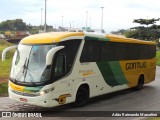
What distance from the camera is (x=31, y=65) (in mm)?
11781

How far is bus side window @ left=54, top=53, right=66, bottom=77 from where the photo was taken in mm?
11844

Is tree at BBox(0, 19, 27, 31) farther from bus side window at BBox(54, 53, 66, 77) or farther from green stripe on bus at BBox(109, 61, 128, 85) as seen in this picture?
bus side window at BBox(54, 53, 66, 77)

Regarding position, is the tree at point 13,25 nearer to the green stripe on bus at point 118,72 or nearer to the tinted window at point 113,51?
the tinted window at point 113,51

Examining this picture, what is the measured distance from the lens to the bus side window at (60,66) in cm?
1184

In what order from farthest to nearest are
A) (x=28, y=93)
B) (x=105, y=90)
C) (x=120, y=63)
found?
(x=120, y=63)
(x=105, y=90)
(x=28, y=93)

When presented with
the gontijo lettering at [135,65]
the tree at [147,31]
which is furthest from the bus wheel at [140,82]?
the tree at [147,31]

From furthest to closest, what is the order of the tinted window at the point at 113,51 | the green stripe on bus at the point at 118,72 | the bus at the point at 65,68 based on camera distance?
the green stripe on bus at the point at 118,72
the tinted window at the point at 113,51
the bus at the point at 65,68

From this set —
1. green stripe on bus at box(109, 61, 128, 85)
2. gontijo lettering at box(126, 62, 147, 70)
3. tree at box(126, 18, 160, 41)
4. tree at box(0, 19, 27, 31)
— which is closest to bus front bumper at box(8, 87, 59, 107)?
green stripe on bus at box(109, 61, 128, 85)

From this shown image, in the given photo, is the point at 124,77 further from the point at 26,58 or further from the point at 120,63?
the point at 26,58

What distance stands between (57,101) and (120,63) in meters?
5.64

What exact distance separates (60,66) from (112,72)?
435cm

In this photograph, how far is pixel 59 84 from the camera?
467 inches

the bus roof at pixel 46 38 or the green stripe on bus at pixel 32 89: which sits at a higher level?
the bus roof at pixel 46 38

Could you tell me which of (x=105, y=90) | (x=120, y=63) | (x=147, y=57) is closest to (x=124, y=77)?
(x=120, y=63)
